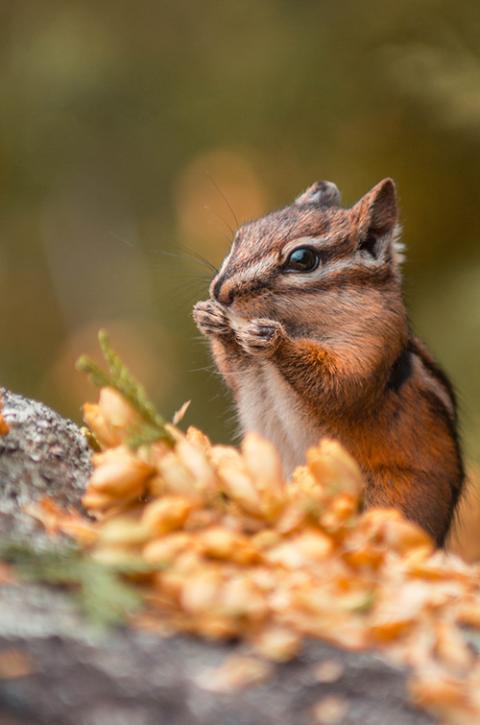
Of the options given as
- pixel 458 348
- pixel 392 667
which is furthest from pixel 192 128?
pixel 392 667

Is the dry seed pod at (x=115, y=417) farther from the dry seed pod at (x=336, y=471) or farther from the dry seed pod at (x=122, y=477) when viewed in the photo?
the dry seed pod at (x=336, y=471)

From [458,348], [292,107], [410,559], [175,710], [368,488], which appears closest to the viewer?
[175,710]

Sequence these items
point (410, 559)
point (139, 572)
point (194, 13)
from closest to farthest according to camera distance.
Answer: point (139, 572) < point (410, 559) < point (194, 13)

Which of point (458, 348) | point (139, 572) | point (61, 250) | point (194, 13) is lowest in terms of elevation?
point (458, 348)

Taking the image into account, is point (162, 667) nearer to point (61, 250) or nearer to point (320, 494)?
point (320, 494)

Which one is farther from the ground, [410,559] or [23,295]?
[410,559]

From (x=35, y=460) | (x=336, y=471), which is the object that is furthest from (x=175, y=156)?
(x=336, y=471)

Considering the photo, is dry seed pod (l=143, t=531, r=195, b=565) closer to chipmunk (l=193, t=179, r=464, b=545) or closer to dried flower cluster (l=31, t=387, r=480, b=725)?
dried flower cluster (l=31, t=387, r=480, b=725)
